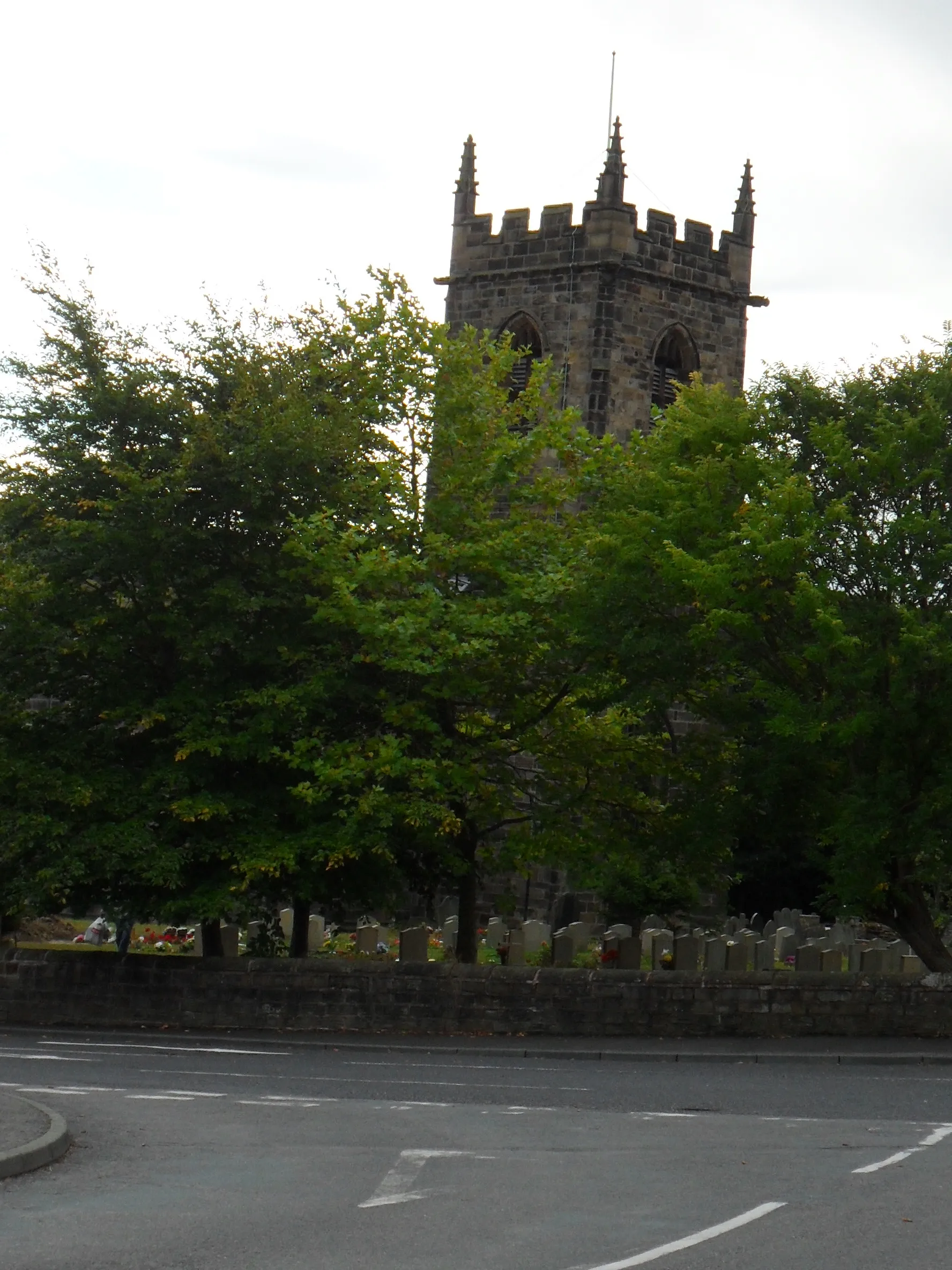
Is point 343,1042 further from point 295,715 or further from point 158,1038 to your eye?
point 295,715

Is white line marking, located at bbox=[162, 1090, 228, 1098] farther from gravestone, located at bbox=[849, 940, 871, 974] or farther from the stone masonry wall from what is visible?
the stone masonry wall

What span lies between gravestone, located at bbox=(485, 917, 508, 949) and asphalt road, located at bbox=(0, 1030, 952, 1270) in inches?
521

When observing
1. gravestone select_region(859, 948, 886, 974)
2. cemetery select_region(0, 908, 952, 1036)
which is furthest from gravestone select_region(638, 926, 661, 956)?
cemetery select_region(0, 908, 952, 1036)

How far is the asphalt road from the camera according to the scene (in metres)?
7.95

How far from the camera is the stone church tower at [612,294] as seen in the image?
3953 centimetres

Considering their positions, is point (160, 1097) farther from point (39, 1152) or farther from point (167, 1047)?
point (167, 1047)

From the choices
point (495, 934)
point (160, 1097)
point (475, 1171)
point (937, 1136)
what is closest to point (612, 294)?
point (495, 934)

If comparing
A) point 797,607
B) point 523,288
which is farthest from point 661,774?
point 523,288

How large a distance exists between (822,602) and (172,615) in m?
7.88

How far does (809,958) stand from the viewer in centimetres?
2880

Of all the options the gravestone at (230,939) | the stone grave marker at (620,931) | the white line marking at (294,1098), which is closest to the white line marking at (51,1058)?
the white line marking at (294,1098)

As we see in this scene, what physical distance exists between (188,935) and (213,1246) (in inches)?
967

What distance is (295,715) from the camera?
22000 millimetres

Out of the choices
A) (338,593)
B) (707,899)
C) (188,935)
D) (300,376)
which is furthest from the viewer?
(707,899)
